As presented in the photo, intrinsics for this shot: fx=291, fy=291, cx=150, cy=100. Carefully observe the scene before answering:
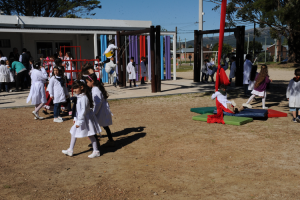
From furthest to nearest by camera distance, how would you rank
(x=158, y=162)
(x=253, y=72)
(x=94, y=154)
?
(x=253, y=72) < (x=94, y=154) < (x=158, y=162)

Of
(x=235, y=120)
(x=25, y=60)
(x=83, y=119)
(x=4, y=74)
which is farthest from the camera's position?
(x=25, y=60)

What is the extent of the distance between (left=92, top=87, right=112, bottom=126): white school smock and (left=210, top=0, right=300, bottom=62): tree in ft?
23.9

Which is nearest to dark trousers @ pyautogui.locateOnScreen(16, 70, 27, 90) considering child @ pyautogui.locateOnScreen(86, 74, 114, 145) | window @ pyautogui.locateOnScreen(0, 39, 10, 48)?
window @ pyautogui.locateOnScreen(0, 39, 10, 48)

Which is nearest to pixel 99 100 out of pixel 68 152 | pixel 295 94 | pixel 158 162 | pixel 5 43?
pixel 68 152

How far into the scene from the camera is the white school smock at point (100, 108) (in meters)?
5.76

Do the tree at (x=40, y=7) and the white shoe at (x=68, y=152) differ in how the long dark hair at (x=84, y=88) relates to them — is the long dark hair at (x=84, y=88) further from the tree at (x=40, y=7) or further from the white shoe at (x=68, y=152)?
the tree at (x=40, y=7)

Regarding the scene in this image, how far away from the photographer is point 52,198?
3.91m

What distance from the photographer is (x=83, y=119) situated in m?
5.27

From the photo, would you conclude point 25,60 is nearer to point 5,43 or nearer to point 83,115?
point 5,43

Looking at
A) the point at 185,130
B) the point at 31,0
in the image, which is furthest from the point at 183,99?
the point at 31,0

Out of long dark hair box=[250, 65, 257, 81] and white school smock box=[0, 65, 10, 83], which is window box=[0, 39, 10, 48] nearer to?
white school smock box=[0, 65, 10, 83]

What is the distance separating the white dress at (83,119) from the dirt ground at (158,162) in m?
0.52

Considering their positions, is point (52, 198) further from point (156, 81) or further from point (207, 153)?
point (156, 81)

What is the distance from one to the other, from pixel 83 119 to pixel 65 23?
52.2ft
